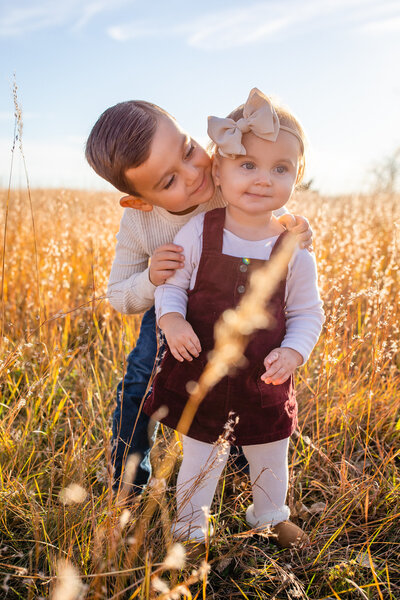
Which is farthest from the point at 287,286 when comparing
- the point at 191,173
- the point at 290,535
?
the point at 290,535

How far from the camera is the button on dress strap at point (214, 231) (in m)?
1.58

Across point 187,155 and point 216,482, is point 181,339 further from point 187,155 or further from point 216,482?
point 187,155

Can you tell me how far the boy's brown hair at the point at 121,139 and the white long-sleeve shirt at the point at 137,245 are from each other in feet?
0.58

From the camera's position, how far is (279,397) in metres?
1.56

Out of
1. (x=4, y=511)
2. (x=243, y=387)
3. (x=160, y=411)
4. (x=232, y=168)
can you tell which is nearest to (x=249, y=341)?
(x=243, y=387)

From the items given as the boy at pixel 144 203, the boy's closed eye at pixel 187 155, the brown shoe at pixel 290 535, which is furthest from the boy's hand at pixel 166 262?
the brown shoe at pixel 290 535

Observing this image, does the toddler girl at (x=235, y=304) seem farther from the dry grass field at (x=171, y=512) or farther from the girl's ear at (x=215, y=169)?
the dry grass field at (x=171, y=512)

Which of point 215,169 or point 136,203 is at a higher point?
point 215,169

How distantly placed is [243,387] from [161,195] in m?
0.75

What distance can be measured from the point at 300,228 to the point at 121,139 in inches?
27.6

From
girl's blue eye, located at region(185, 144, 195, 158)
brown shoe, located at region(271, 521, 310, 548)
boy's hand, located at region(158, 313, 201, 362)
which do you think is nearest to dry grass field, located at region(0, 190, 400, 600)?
brown shoe, located at region(271, 521, 310, 548)

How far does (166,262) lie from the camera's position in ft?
5.38

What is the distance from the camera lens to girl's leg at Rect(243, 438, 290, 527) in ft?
5.48

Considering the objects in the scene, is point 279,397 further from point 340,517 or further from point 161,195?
point 161,195
